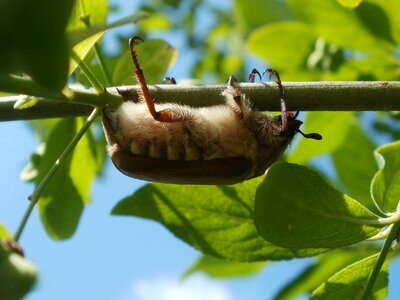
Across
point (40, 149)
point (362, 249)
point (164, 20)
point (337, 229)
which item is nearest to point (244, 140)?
point (337, 229)

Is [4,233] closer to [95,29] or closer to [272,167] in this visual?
[95,29]

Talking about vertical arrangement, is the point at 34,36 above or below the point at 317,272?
above

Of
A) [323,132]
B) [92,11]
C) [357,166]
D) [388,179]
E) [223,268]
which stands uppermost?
[92,11]

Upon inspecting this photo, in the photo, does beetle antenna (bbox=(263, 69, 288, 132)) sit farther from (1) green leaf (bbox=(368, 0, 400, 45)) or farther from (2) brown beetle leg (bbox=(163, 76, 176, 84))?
(1) green leaf (bbox=(368, 0, 400, 45))

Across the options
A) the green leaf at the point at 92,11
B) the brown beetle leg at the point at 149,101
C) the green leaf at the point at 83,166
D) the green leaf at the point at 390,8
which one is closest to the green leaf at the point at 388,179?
the brown beetle leg at the point at 149,101

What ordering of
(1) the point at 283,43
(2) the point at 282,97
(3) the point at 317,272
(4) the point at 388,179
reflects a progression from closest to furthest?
(2) the point at 282,97, (4) the point at 388,179, (1) the point at 283,43, (3) the point at 317,272

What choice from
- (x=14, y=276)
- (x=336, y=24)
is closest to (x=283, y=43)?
(x=336, y=24)

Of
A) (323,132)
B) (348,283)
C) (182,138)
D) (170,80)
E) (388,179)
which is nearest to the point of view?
(348,283)
